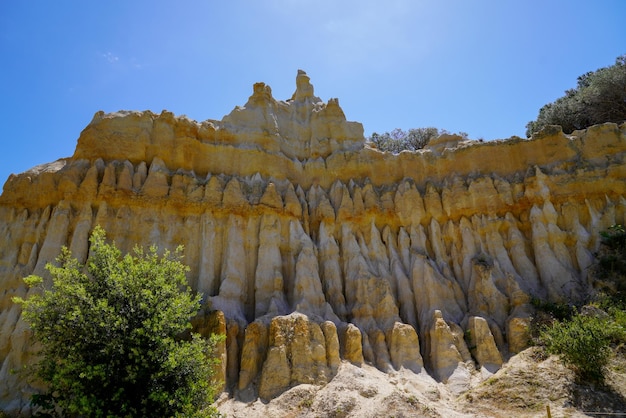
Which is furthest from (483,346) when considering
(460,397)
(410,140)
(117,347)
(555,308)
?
(410,140)

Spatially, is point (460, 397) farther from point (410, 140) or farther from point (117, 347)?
point (410, 140)

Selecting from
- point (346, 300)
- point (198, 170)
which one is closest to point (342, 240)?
point (346, 300)

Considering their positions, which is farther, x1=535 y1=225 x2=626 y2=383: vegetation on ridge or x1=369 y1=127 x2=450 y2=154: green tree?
x1=369 y1=127 x2=450 y2=154: green tree

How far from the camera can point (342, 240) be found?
2266cm

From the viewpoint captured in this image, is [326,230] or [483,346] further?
[326,230]

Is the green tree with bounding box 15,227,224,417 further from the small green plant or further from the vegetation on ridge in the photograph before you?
the small green plant

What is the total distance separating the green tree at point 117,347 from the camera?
1194 centimetres

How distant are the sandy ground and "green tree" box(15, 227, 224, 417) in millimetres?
2289

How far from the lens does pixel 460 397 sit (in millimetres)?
15688

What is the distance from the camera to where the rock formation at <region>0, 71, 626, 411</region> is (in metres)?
17.4

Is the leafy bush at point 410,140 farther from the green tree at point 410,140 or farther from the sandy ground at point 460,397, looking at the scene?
the sandy ground at point 460,397

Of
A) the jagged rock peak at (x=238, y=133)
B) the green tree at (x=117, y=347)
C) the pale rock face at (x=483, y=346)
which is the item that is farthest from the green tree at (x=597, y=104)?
the green tree at (x=117, y=347)

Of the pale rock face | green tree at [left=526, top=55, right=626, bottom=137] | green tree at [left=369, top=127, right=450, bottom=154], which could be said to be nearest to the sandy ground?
the pale rock face

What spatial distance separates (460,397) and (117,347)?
11683 mm
